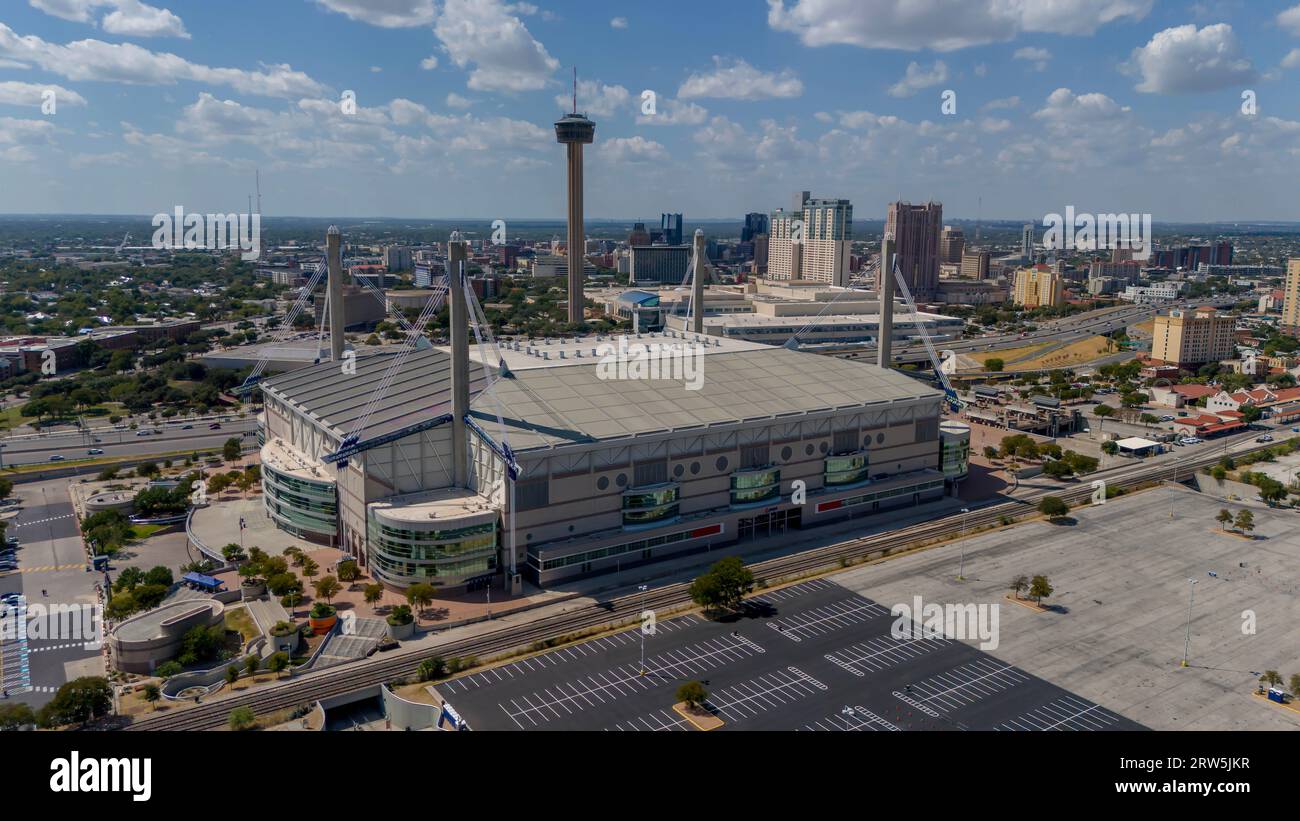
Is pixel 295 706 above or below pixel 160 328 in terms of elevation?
below

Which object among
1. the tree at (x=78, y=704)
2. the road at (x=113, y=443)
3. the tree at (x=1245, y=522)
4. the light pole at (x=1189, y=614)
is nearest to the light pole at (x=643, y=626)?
the tree at (x=78, y=704)

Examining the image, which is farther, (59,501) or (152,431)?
(152,431)

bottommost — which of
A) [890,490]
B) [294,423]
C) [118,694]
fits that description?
[118,694]

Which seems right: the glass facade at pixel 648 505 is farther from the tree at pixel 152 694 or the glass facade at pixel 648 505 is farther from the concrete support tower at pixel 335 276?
the concrete support tower at pixel 335 276

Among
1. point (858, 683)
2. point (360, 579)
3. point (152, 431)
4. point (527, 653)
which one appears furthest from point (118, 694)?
point (152, 431)

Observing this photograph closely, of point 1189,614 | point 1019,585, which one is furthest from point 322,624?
point 1189,614
